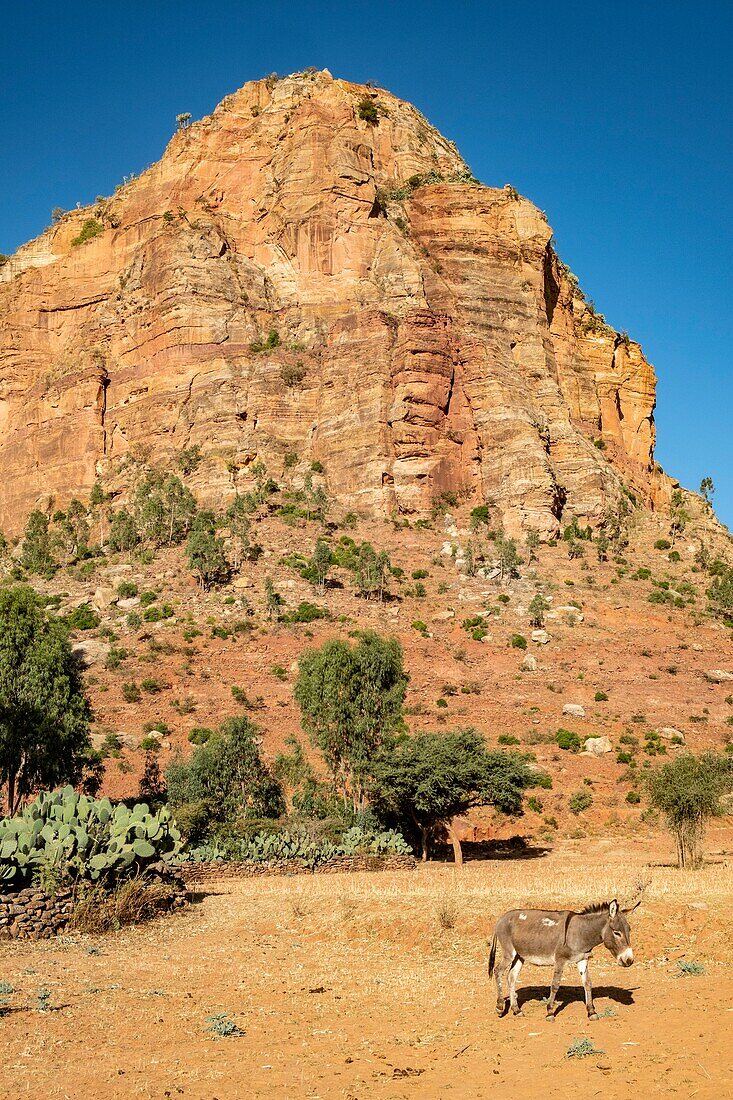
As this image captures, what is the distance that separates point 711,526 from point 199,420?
43.6 meters

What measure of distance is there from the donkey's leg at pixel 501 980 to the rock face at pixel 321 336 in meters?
55.7

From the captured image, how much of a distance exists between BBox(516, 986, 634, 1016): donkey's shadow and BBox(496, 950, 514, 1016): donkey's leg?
0.41 metres

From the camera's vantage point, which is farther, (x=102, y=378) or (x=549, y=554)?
(x=102, y=378)

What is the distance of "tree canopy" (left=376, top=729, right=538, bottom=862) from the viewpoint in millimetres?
26578

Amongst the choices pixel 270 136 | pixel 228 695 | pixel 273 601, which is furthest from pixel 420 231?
pixel 228 695

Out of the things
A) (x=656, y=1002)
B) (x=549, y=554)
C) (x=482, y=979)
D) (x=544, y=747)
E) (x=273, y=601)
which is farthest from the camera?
(x=549, y=554)

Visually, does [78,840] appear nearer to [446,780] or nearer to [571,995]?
[571,995]

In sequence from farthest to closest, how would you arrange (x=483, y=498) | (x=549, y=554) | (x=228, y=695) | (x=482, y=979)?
(x=483, y=498) → (x=549, y=554) → (x=228, y=695) → (x=482, y=979)

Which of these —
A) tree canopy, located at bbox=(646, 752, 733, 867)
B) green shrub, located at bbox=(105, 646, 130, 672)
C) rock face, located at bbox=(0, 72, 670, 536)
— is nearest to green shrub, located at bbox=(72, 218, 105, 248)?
rock face, located at bbox=(0, 72, 670, 536)

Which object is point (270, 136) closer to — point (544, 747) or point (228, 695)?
point (228, 695)

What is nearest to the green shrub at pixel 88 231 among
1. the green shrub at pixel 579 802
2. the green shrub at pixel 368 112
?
the green shrub at pixel 368 112

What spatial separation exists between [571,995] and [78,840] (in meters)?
8.50

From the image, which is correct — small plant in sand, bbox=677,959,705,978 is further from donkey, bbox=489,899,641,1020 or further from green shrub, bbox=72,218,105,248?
green shrub, bbox=72,218,105,248

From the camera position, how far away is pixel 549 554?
6234cm
